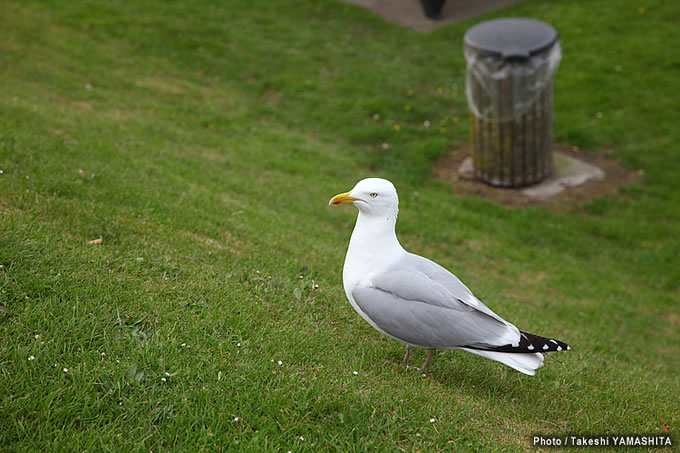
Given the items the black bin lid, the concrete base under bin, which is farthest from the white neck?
the concrete base under bin

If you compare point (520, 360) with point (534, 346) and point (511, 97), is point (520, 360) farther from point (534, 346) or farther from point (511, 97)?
point (511, 97)

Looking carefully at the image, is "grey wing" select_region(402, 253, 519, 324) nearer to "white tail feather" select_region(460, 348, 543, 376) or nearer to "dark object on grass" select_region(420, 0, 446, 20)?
"white tail feather" select_region(460, 348, 543, 376)

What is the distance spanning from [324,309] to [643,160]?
8.31m

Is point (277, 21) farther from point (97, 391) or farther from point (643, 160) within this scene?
point (97, 391)

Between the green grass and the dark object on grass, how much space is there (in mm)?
1076

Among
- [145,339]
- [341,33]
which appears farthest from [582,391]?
[341,33]

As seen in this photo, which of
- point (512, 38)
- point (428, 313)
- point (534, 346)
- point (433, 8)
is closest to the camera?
point (534, 346)

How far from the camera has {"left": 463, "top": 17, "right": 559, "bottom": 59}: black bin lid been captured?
30.7 ft

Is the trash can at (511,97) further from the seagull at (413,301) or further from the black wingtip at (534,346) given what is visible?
the black wingtip at (534,346)

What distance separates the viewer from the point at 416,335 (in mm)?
4188

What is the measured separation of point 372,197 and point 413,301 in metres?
0.78

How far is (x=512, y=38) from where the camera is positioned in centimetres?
954

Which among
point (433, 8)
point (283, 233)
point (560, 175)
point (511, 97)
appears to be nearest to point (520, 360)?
point (283, 233)

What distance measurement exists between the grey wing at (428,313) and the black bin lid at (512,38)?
240 inches
